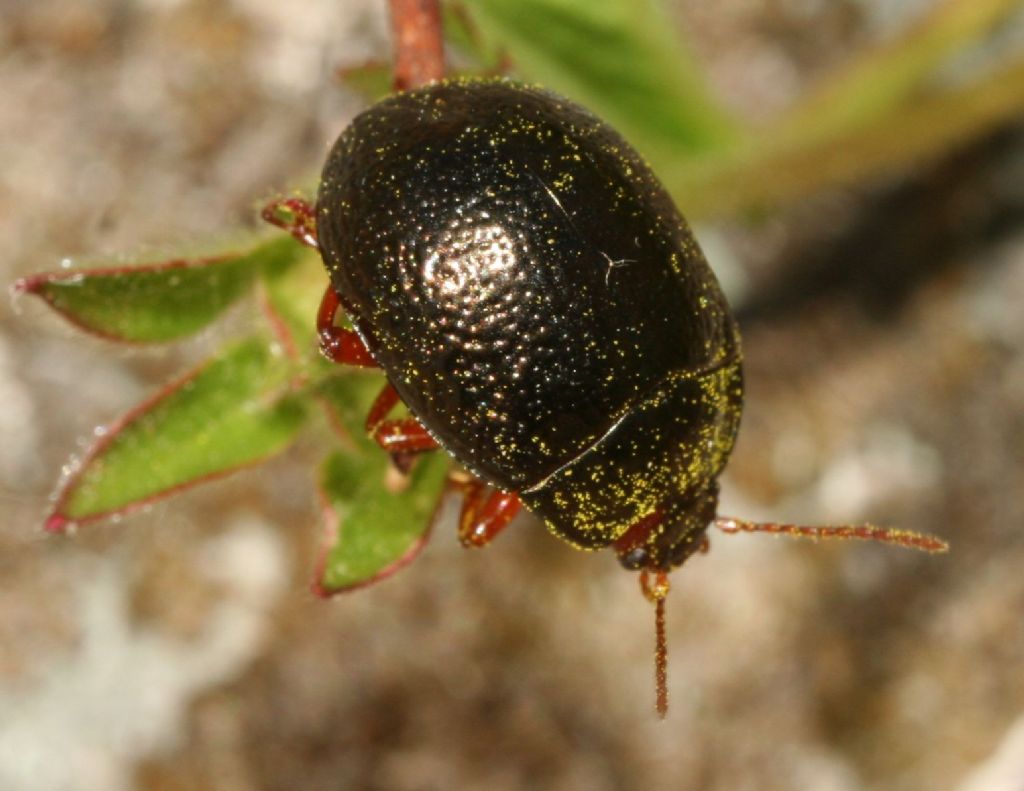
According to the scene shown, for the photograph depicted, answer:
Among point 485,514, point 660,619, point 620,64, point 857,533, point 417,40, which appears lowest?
point 660,619

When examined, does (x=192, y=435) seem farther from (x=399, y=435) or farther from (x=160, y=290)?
(x=399, y=435)

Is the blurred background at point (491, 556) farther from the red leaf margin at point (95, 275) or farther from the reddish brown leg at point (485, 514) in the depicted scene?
the reddish brown leg at point (485, 514)

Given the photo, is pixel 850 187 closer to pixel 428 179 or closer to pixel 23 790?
pixel 428 179

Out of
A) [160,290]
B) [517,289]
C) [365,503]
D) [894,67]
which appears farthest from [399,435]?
[894,67]

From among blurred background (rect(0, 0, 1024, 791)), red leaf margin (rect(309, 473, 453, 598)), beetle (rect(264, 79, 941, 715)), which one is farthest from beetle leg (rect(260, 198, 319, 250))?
blurred background (rect(0, 0, 1024, 791))

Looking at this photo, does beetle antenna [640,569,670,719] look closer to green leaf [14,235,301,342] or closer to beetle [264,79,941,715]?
beetle [264,79,941,715]

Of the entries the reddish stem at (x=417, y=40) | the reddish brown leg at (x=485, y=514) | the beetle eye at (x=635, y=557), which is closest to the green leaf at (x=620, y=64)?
the reddish stem at (x=417, y=40)
